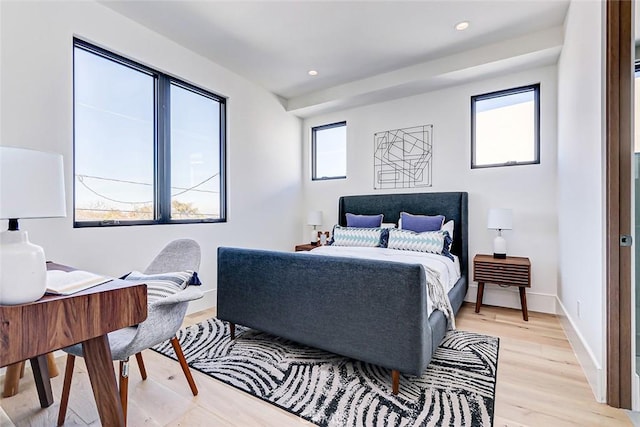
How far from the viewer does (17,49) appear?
7.08 ft

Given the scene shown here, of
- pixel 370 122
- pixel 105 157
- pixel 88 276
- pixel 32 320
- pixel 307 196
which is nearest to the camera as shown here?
pixel 32 320

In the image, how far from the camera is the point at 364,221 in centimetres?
411

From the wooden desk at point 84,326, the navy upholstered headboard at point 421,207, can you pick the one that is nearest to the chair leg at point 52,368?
the wooden desk at point 84,326

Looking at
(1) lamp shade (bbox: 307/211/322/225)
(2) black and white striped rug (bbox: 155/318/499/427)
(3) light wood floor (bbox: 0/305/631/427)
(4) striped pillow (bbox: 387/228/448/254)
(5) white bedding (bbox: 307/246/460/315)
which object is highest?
(1) lamp shade (bbox: 307/211/322/225)

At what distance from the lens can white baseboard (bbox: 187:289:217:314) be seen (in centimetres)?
342

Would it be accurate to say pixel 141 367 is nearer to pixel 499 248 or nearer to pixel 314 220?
pixel 314 220

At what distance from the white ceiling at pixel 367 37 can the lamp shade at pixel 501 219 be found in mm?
1598

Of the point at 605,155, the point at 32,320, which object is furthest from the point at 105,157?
the point at 605,155

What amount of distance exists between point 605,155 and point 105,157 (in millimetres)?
3742

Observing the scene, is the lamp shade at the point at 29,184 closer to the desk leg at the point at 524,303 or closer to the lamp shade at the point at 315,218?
the lamp shade at the point at 315,218

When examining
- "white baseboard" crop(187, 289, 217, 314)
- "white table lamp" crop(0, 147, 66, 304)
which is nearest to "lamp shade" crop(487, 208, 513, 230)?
"white baseboard" crop(187, 289, 217, 314)

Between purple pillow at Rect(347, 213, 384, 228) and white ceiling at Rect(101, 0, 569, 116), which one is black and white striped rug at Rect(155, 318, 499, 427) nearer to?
purple pillow at Rect(347, 213, 384, 228)

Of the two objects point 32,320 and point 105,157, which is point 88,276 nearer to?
point 32,320

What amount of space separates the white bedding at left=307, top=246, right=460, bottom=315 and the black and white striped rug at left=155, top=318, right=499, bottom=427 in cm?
55
